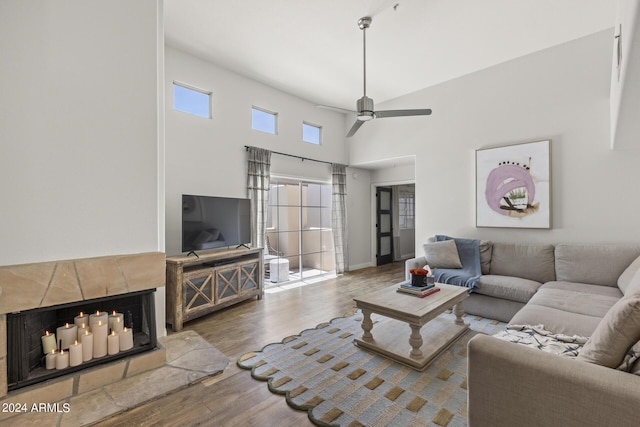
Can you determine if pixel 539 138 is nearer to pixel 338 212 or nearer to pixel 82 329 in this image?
pixel 338 212

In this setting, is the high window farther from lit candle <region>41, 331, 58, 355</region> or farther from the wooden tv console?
lit candle <region>41, 331, 58, 355</region>

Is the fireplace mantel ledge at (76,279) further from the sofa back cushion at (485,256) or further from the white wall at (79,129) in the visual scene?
the sofa back cushion at (485,256)

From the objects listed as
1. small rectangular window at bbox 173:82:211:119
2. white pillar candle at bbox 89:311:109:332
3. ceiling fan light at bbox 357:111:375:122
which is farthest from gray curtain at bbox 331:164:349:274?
white pillar candle at bbox 89:311:109:332

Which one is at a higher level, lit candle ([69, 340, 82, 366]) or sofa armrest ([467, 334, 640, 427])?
sofa armrest ([467, 334, 640, 427])

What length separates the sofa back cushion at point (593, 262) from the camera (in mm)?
2963

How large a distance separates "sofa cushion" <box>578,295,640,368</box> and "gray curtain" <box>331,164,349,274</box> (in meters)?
4.57

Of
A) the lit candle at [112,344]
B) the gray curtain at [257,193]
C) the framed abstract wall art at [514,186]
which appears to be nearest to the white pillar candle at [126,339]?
the lit candle at [112,344]

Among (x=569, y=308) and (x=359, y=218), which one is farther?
(x=359, y=218)

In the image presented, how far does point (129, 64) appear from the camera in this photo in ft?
7.67

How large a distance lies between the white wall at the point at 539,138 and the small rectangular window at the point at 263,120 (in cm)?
239

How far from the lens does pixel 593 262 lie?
3.09 metres

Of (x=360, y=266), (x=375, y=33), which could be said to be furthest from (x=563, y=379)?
(x=360, y=266)

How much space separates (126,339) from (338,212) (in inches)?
163

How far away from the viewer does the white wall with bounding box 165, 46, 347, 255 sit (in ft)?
12.0
